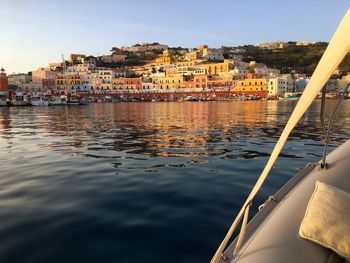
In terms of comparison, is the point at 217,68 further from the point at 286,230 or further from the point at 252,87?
the point at 286,230

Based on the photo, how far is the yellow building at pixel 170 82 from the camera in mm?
132250

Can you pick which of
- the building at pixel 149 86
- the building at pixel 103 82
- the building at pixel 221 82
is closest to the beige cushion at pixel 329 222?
the building at pixel 221 82

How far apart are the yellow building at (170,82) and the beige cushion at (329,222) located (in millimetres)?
129385

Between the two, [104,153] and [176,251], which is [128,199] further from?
[104,153]

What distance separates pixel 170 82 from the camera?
135 metres

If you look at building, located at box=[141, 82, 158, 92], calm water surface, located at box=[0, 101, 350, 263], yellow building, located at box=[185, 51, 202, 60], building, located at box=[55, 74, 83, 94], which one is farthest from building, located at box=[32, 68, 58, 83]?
calm water surface, located at box=[0, 101, 350, 263]

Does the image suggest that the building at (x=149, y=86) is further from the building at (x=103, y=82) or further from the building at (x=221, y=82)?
the building at (x=221, y=82)

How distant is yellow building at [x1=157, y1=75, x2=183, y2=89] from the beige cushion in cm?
12939

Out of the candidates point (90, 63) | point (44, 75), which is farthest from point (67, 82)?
point (90, 63)

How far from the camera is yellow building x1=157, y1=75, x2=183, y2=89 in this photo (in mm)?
132250

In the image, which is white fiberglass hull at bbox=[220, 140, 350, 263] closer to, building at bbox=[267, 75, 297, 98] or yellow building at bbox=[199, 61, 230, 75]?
building at bbox=[267, 75, 297, 98]

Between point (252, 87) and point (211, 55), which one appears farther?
point (211, 55)

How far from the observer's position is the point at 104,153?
1415 cm

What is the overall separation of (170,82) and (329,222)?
134 metres
